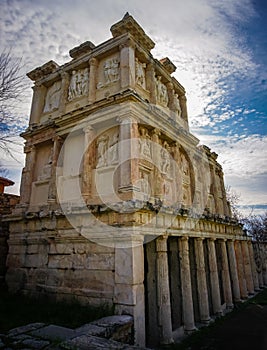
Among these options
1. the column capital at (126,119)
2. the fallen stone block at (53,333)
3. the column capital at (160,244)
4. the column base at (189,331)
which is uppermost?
the column capital at (126,119)

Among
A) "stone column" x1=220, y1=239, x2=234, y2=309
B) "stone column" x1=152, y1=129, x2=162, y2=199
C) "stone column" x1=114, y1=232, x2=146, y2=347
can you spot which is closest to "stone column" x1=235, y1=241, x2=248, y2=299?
"stone column" x1=220, y1=239, x2=234, y2=309

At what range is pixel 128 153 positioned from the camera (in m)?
7.61

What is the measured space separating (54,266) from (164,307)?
3.42 metres

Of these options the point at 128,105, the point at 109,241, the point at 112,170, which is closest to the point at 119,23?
the point at 128,105

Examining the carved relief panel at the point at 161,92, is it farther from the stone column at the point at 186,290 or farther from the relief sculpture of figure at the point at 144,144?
the stone column at the point at 186,290

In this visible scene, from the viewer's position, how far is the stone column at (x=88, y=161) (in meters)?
8.30

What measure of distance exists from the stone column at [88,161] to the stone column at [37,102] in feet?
12.1

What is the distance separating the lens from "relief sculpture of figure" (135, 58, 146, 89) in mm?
9602

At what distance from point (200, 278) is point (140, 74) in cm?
809

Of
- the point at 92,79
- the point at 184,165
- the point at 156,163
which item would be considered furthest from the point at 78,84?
the point at 184,165

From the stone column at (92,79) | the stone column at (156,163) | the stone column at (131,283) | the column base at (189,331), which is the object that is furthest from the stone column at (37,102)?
the column base at (189,331)

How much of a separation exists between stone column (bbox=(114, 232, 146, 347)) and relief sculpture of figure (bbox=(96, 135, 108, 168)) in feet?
10.1

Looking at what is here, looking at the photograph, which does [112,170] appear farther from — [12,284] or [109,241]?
[12,284]

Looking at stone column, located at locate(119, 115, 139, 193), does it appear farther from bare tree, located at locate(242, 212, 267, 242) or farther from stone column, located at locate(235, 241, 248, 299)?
bare tree, located at locate(242, 212, 267, 242)
